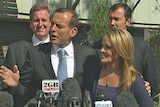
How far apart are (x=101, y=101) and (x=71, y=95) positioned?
179mm

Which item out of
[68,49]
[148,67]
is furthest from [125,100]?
[148,67]

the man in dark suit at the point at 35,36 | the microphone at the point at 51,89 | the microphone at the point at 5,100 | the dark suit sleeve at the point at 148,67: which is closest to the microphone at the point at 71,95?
the microphone at the point at 51,89

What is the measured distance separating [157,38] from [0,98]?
859cm

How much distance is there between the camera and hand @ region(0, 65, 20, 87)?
2670mm

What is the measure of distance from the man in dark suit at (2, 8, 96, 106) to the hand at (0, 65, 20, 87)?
4cm

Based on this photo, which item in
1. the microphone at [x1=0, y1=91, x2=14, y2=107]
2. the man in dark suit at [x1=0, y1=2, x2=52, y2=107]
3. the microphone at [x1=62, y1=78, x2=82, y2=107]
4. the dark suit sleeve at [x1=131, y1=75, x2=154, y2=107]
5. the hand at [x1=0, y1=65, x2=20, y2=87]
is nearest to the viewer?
the microphone at [x1=62, y1=78, x2=82, y2=107]

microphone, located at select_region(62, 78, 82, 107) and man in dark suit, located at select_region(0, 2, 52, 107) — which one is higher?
man in dark suit, located at select_region(0, 2, 52, 107)

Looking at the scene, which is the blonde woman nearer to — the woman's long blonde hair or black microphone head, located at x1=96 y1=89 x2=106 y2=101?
the woman's long blonde hair

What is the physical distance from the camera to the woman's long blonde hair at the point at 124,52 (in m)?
2.57

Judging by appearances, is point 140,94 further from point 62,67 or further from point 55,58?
point 55,58

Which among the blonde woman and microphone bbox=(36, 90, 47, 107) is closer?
microphone bbox=(36, 90, 47, 107)

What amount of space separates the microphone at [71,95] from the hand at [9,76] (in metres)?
0.47

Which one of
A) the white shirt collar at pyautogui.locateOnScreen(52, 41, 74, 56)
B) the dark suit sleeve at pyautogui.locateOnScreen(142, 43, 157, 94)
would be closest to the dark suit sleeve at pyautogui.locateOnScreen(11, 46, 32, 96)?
the white shirt collar at pyautogui.locateOnScreen(52, 41, 74, 56)

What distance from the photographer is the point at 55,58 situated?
296 cm
